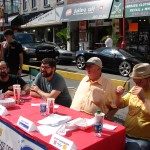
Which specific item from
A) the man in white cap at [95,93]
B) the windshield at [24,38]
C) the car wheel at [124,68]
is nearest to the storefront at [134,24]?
the car wheel at [124,68]

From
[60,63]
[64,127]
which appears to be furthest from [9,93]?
[60,63]

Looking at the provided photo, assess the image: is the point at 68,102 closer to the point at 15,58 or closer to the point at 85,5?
the point at 15,58

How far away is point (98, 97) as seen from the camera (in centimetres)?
369

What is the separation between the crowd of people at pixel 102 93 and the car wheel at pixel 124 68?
723 centimetres

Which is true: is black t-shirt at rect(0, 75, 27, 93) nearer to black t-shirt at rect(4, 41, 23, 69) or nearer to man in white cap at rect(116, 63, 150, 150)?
black t-shirt at rect(4, 41, 23, 69)

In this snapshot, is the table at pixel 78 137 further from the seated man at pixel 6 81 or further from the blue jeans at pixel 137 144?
the seated man at pixel 6 81

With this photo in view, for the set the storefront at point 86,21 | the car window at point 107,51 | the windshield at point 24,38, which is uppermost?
the storefront at point 86,21

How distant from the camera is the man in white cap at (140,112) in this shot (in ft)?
10.1

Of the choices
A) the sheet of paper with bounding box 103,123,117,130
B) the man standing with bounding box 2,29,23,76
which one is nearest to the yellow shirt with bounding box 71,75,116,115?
the sheet of paper with bounding box 103,123,117,130

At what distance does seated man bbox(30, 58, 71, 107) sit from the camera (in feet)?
14.5

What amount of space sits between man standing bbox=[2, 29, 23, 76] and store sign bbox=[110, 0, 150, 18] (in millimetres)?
10326

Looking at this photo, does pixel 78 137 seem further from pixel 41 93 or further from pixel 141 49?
pixel 141 49

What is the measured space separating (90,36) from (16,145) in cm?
1813

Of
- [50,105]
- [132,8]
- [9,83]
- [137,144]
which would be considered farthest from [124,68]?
[137,144]
